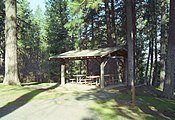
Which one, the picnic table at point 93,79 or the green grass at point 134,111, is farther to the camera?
the picnic table at point 93,79

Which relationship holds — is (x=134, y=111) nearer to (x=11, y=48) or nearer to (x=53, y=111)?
(x=53, y=111)

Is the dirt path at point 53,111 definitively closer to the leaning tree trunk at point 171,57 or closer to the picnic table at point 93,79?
the leaning tree trunk at point 171,57

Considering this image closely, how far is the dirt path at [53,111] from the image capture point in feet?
25.4

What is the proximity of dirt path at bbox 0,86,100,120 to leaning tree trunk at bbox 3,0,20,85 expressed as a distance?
6.02 m

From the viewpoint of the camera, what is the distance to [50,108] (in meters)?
9.05

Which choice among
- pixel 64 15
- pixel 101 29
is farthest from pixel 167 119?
pixel 64 15

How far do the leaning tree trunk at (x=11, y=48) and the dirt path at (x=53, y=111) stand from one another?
602cm

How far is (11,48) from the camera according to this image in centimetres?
1598

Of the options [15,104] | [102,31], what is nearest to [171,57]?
[15,104]

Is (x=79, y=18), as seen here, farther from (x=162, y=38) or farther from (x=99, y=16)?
(x=162, y=38)

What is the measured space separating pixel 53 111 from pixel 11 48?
8798 millimetres

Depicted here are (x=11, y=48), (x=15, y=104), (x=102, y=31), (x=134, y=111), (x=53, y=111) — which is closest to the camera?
(x=53, y=111)

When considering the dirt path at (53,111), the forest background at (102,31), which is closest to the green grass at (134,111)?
the dirt path at (53,111)

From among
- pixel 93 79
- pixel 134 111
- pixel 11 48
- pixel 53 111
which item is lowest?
pixel 134 111
